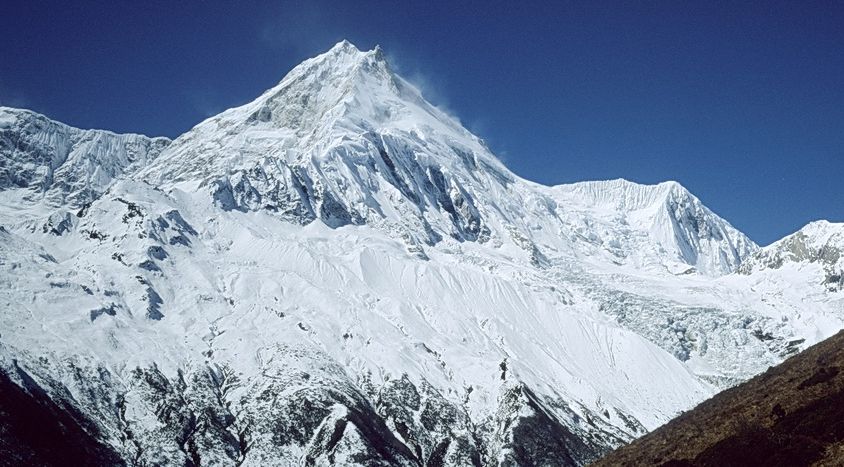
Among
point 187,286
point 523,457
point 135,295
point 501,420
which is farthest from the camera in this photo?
point 187,286

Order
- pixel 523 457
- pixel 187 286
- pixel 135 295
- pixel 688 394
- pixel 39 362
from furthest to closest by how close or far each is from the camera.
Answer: pixel 688 394 < pixel 187 286 < pixel 135 295 < pixel 523 457 < pixel 39 362

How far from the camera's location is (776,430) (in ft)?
134

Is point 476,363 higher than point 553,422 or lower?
higher

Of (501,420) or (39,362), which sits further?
(501,420)

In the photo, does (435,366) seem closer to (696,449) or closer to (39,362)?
(39,362)

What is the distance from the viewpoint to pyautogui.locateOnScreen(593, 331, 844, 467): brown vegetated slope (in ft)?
117

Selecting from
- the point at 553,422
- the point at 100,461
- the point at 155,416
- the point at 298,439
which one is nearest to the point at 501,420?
the point at 553,422

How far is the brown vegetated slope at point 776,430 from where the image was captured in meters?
35.7

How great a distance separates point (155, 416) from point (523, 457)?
69813 mm

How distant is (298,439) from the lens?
4963 inches

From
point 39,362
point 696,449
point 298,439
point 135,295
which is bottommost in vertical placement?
point 696,449

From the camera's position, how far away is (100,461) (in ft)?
346

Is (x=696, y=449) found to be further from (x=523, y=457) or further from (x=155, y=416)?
(x=155, y=416)

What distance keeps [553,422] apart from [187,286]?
95799mm
